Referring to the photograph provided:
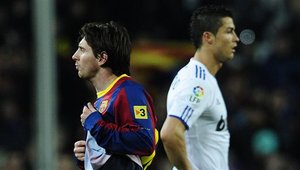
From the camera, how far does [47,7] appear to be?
838cm

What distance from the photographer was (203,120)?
5.95m

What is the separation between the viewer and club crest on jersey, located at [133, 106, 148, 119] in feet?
15.6

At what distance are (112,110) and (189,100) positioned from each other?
109 cm

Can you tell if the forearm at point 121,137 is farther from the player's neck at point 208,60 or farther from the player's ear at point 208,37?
the player's ear at point 208,37

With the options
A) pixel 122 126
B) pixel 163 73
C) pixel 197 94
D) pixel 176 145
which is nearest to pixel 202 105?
pixel 197 94

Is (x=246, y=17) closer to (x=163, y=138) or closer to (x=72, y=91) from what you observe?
(x=72, y=91)

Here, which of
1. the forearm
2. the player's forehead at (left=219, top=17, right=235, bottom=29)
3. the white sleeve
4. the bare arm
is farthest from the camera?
the player's forehead at (left=219, top=17, right=235, bottom=29)

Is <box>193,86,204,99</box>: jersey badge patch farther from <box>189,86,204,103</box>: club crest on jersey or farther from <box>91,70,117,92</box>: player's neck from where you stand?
<box>91,70,117,92</box>: player's neck

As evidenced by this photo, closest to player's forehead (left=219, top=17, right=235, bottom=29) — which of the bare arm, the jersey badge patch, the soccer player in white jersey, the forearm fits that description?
the soccer player in white jersey

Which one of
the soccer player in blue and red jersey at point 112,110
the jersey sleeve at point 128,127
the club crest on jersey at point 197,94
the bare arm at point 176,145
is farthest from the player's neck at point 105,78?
the club crest on jersey at point 197,94

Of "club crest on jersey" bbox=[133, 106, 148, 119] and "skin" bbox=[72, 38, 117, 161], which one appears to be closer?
"club crest on jersey" bbox=[133, 106, 148, 119]

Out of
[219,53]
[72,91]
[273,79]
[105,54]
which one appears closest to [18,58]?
[72,91]

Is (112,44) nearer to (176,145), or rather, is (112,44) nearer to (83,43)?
(83,43)

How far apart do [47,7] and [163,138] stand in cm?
298
